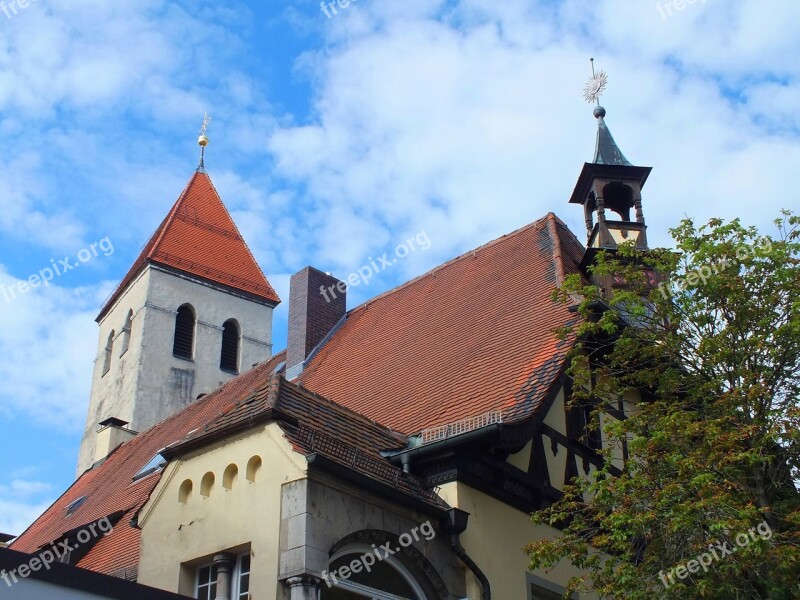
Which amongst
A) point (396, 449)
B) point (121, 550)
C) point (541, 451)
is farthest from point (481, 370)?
point (121, 550)

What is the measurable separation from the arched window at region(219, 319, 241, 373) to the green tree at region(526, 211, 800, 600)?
895 inches

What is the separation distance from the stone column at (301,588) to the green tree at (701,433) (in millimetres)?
2208

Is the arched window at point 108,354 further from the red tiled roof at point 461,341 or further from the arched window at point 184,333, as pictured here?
the red tiled roof at point 461,341

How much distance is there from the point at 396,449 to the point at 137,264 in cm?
2514

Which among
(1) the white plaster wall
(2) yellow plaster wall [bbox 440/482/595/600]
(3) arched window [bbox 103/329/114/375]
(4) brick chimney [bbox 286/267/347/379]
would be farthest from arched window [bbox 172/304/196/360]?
(2) yellow plaster wall [bbox 440/482/595/600]

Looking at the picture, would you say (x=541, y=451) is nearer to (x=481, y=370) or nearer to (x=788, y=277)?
(x=481, y=370)

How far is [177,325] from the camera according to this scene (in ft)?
109

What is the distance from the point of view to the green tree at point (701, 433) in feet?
31.4

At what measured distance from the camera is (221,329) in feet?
111

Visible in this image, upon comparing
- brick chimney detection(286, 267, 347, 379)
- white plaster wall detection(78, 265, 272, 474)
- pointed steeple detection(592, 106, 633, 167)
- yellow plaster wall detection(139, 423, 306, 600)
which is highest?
white plaster wall detection(78, 265, 272, 474)

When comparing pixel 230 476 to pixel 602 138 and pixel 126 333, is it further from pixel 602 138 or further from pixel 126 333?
pixel 126 333

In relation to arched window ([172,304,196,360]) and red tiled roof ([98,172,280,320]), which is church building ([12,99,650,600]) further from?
red tiled roof ([98,172,280,320])

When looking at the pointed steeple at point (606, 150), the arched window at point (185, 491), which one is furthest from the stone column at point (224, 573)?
the pointed steeple at point (606, 150)

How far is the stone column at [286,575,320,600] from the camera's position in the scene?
359 inches
